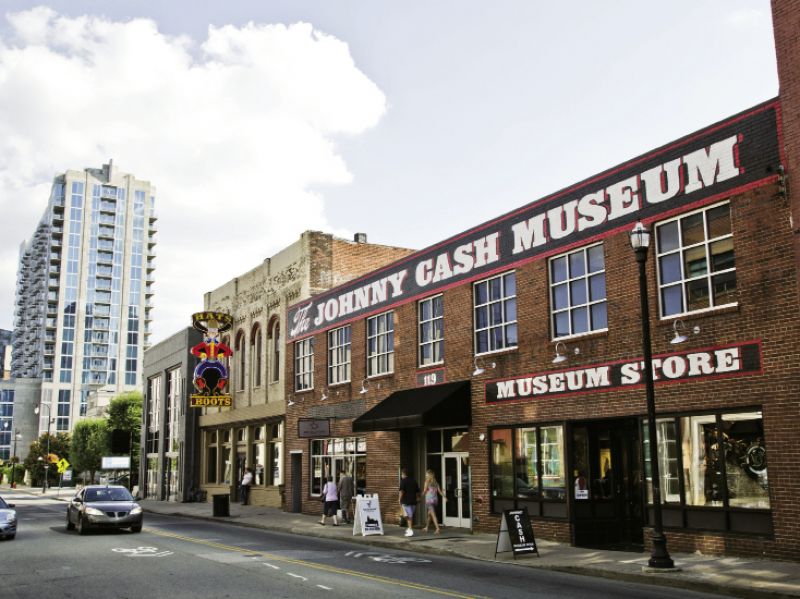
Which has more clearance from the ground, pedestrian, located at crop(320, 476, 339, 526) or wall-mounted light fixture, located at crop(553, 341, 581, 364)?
wall-mounted light fixture, located at crop(553, 341, 581, 364)

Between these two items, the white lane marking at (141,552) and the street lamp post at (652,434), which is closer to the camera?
the street lamp post at (652,434)

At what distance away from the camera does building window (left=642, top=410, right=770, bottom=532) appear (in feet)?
48.4

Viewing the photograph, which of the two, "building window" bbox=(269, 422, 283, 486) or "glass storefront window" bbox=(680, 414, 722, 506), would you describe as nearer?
"glass storefront window" bbox=(680, 414, 722, 506)

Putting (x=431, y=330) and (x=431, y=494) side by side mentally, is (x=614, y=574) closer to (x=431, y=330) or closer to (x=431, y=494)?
(x=431, y=494)

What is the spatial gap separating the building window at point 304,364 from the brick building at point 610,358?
5128mm

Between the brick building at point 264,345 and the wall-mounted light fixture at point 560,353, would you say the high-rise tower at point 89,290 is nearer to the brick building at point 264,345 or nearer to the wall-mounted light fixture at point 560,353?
the brick building at point 264,345

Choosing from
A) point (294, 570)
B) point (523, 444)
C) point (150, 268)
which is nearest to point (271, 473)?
point (523, 444)

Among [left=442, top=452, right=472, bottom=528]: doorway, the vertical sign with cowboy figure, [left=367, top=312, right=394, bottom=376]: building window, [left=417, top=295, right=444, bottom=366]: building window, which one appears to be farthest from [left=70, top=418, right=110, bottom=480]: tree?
[left=442, top=452, right=472, bottom=528]: doorway

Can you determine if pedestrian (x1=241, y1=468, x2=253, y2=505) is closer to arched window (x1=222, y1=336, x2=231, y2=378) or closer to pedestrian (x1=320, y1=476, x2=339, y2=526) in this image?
arched window (x1=222, y1=336, x2=231, y2=378)

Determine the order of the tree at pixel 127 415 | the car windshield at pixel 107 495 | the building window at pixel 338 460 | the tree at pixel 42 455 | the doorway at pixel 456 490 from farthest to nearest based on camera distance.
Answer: the tree at pixel 42 455
the tree at pixel 127 415
the building window at pixel 338 460
the car windshield at pixel 107 495
the doorway at pixel 456 490

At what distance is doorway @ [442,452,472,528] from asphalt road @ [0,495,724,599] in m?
3.80

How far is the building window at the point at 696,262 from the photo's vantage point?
1573 cm

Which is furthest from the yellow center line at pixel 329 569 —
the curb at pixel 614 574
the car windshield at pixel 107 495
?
the curb at pixel 614 574

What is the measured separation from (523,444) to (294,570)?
7.90 meters
